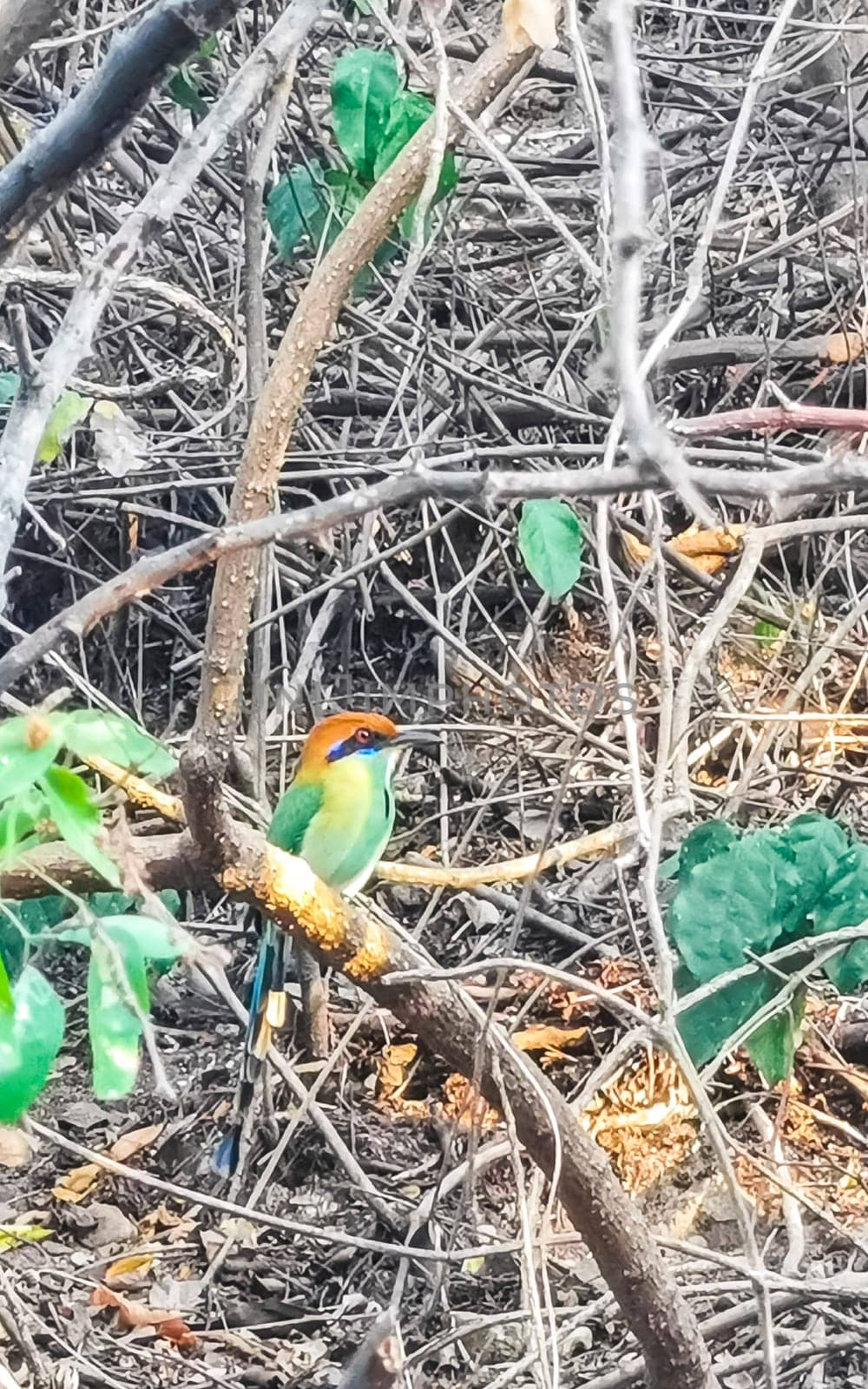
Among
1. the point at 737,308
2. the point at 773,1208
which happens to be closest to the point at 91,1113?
the point at 773,1208

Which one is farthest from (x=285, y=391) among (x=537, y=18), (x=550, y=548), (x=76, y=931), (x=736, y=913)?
(x=76, y=931)

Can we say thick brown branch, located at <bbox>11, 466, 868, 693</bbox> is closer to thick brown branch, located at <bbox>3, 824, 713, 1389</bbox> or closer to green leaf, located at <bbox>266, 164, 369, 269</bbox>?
thick brown branch, located at <bbox>3, 824, 713, 1389</bbox>

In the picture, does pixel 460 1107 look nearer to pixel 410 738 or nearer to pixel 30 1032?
pixel 410 738

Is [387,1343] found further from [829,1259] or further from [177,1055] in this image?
[177,1055]

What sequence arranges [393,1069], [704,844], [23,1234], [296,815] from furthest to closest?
1. [393,1069]
2. [23,1234]
3. [296,815]
4. [704,844]

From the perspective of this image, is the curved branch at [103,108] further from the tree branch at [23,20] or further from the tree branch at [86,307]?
the tree branch at [23,20]

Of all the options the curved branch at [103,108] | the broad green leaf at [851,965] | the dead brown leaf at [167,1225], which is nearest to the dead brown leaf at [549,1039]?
the dead brown leaf at [167,1225]
